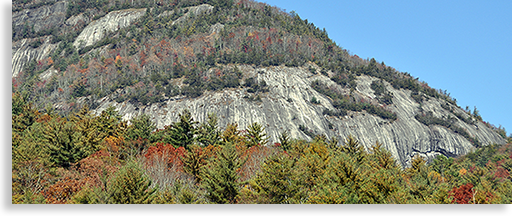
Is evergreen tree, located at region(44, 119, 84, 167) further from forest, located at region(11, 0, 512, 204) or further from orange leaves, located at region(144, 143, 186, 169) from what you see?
orange leaves, located at region(144, 143, 186, 169)

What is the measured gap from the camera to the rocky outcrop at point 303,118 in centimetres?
12450

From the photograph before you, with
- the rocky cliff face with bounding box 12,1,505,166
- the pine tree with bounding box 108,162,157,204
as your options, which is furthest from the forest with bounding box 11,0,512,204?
the rocky cliff face with bounding box 12,1,505,166

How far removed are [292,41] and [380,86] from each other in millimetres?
42320

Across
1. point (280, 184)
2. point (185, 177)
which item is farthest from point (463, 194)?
point (185, 177)

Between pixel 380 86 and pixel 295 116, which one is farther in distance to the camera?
pixel 380 86

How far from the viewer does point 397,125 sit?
450 feet

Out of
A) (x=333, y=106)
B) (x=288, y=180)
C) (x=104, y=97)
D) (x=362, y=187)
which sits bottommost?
(x=104, y=97)

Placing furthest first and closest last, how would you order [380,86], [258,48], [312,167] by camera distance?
[258,48] < [380,86] < [312,167]

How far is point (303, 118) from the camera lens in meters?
130

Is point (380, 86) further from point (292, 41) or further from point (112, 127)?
point (112, 127)

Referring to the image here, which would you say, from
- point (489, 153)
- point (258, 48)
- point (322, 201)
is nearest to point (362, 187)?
point (322, 201)

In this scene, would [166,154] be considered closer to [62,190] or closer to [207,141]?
[207,141]

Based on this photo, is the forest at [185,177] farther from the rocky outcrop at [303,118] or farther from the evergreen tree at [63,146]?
the rocky outcrop at [303,118]

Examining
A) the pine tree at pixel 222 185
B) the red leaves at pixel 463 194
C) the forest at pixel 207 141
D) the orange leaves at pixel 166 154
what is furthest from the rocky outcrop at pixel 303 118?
the pine tree at pixel 222 185
